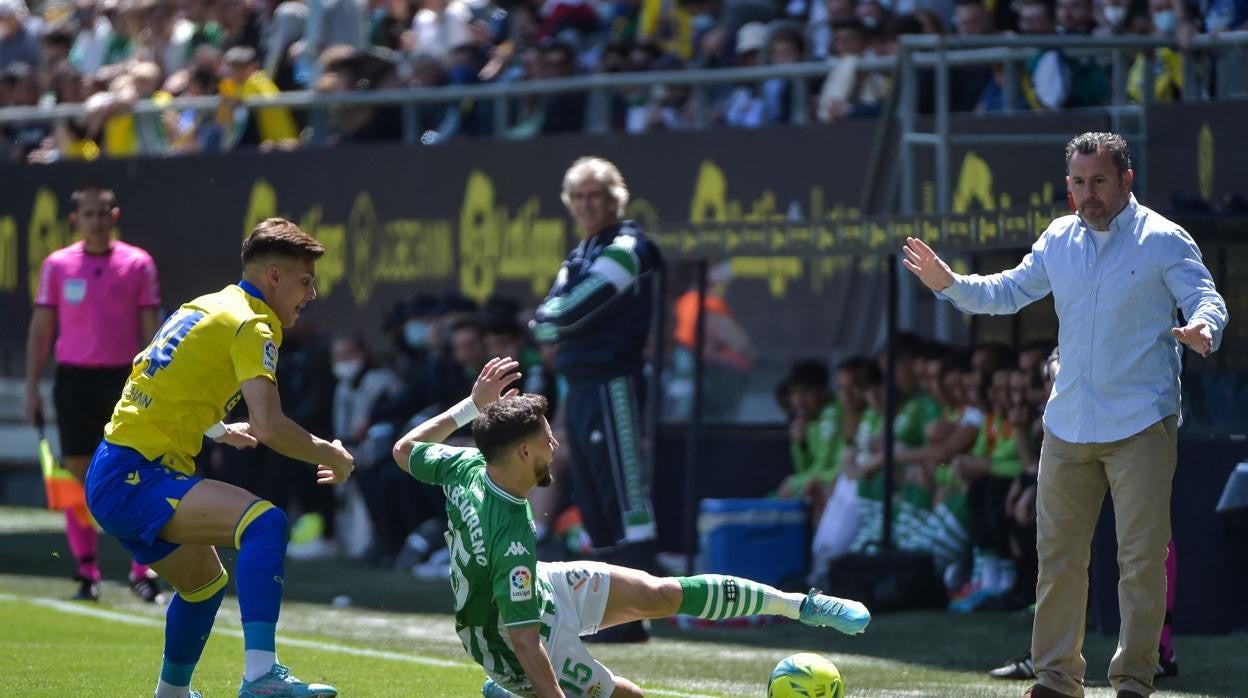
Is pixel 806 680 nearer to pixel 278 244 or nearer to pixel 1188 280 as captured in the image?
pixel 1188 280

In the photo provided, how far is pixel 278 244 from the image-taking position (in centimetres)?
734

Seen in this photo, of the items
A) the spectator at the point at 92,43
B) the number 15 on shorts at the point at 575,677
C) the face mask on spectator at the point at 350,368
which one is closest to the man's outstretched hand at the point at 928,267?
the number 15 on shorts at the point at 575,677

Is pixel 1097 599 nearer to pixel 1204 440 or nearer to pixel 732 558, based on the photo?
pixel 1204 440

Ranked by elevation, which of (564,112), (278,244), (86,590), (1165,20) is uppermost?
(1165,20)

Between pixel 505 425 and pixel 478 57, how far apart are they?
10660 millimetres

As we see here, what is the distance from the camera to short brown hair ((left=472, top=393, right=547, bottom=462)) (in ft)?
22.7

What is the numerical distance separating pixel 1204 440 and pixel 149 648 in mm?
5011

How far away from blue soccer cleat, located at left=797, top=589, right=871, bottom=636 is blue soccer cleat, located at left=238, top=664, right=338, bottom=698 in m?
1.64

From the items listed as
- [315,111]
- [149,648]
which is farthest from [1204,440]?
[315,111]

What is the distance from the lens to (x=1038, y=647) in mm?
7750

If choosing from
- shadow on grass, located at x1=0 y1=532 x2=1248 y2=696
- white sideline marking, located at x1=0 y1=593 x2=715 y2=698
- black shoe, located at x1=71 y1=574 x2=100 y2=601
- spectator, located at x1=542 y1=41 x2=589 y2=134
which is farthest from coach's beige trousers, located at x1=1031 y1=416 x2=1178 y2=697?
spectator, located at x1=542 y1=41 x2=589 y2=134

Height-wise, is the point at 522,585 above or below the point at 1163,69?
below

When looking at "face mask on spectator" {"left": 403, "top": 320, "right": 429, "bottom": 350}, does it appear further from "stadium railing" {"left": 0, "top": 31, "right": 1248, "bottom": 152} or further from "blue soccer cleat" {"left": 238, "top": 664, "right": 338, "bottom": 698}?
"blue soccer cleat" {"left": 238, "top": 664, "right": 338, "bottom": 698}

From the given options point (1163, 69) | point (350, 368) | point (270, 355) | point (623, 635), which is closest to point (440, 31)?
point (350, 368)
